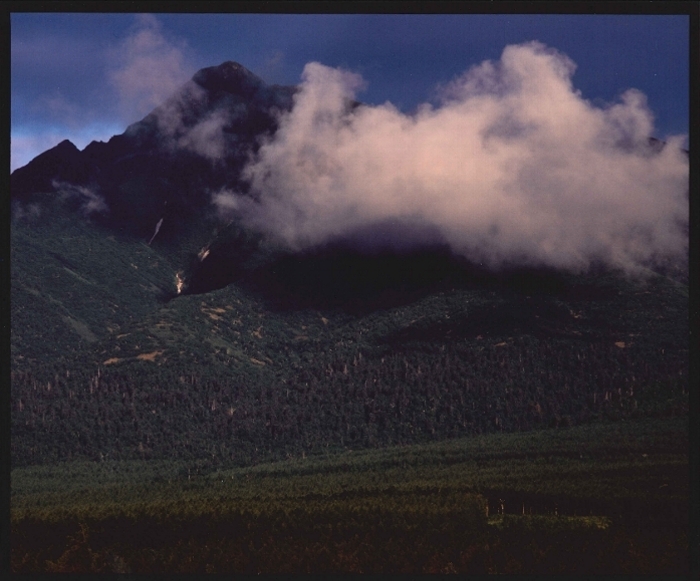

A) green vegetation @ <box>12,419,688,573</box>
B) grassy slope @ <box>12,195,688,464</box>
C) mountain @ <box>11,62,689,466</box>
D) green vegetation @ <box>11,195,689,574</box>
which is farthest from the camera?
grassy slope @ <box>12,195,688,464</box>

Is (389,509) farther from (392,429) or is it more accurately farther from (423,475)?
(392,429)

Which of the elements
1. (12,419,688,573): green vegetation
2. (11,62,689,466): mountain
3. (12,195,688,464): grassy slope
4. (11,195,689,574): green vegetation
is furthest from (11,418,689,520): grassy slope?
(12,195,688,464): grassy slope

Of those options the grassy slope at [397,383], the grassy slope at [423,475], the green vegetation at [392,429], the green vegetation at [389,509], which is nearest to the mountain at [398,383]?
the grassy slope at [397,383]

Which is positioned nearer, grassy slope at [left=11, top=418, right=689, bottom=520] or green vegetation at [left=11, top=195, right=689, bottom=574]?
green vegetation at [left=11, top=195, right=689, bottom=574]

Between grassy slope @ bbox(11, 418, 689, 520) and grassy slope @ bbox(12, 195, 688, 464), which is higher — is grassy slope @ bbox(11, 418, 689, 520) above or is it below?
below

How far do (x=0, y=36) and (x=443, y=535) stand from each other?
41.0 meters

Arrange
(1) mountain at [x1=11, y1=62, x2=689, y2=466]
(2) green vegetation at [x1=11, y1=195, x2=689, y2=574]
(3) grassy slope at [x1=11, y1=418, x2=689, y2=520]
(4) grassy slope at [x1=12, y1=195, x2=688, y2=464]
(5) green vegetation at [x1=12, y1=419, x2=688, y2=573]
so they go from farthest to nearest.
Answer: (4) grassy slope at [x1=12, y1=195, x2=688, y2=464] → (1) mountain at [x1=11, y1=62, x2=689, y2=466] → (3) grassy slope at [x1=11, y1=418, x2=689, y2=520] → (2) green vegetation at [x1=11, y1=195, x2=689, y2=574] → (5) green vegetation at [x1=12, y1=419, x2=688, y2=573]

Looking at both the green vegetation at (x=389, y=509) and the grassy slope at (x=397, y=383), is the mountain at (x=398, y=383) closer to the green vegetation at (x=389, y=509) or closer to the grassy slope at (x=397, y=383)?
the grassy slope at (x=397, y=383)

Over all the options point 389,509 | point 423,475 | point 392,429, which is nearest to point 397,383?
point 392,429

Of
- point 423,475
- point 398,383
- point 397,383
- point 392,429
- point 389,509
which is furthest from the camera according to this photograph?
point 397,383

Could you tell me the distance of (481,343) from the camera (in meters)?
178

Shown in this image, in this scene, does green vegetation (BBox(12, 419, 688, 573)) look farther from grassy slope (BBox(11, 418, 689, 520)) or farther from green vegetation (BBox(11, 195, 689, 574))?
green vegetation (BBox(11, 195, 689, 574))

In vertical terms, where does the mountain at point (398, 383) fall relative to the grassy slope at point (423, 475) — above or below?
above
